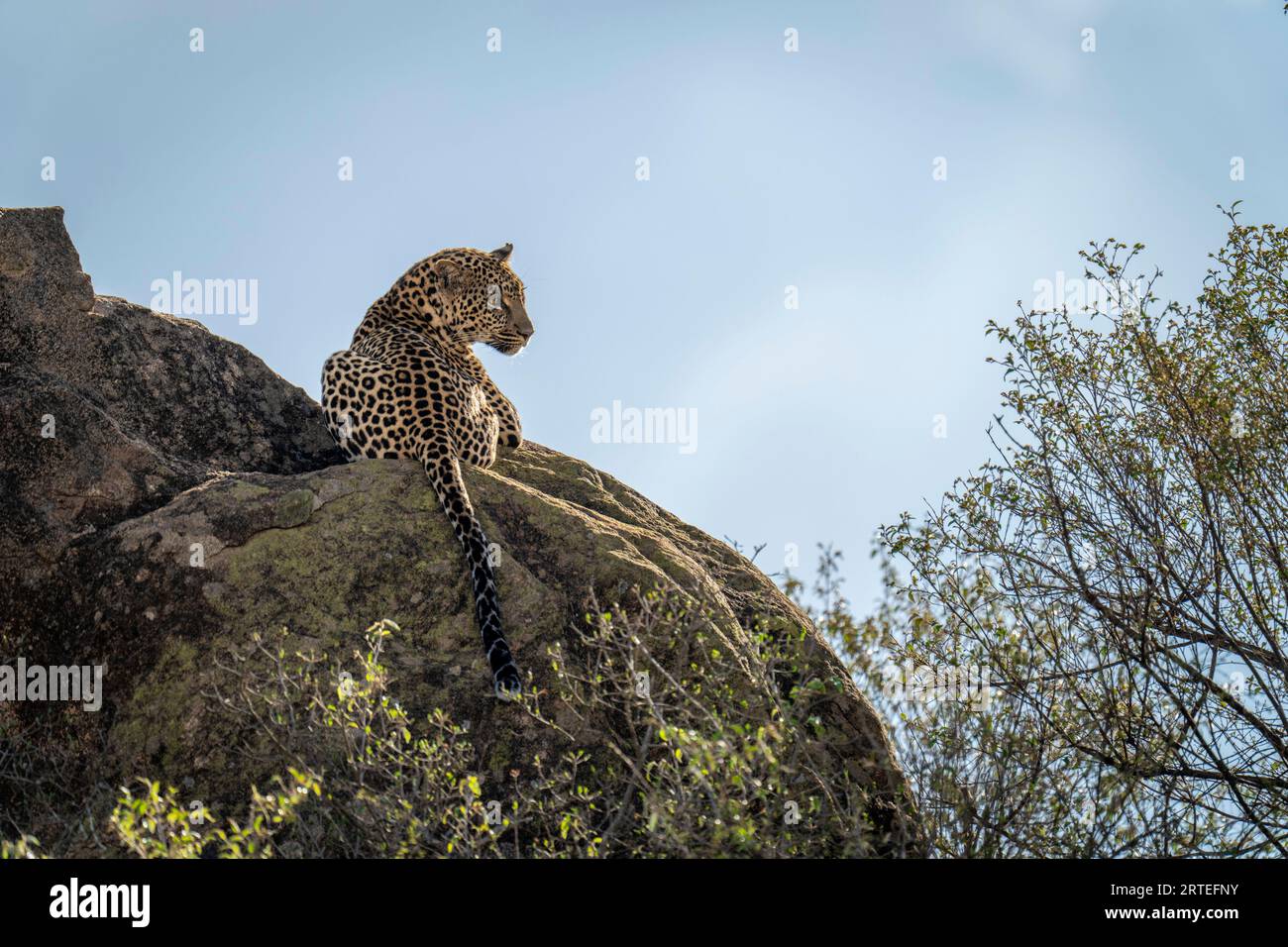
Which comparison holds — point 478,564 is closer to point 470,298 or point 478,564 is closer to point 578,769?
point 578,769

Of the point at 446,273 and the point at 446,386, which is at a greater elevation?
the point at 446,273

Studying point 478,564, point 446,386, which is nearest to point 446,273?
point 446,386

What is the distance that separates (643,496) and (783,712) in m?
3.47

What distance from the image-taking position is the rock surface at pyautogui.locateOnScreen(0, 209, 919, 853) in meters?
7.86

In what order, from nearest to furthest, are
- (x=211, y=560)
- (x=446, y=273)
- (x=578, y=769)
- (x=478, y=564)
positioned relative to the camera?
(x=578, y=769) < (x=211, y=560) < (x=478, y=564) < (x=446, y=273)

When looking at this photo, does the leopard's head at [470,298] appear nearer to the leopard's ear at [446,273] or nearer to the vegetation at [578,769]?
the leopard's ear at [446,273]

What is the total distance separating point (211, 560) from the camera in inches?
322

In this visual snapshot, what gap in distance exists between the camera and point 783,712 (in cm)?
726

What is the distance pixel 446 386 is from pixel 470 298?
1.52m
